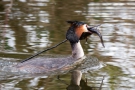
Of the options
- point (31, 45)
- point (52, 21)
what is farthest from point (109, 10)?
point (31, 45)

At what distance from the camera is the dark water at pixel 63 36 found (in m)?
7.72

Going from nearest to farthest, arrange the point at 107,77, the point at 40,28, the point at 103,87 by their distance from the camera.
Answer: the point at 103,87 → the point at 107,77 → the point at 40,28

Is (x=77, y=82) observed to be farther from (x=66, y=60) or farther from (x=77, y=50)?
(x=77, y=50)

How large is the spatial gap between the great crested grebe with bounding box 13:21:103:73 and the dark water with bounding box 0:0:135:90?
0.17 meters

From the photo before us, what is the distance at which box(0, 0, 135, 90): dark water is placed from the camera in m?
7.72

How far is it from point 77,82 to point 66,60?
72 cm

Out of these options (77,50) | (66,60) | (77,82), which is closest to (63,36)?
(77,50)

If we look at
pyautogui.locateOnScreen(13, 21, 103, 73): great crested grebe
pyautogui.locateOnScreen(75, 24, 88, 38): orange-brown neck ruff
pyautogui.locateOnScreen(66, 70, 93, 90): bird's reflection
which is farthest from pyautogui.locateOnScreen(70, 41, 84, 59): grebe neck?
pyautogui.locateOnScreen(66, 70, 93, 90): bird's reflection

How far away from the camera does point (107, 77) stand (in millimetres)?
7879

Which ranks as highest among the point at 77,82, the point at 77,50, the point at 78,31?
the point at 78,31

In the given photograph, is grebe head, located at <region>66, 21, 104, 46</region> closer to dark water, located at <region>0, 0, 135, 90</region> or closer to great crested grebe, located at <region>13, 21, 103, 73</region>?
great crested grebe, located at <region>13, 21, 103, 73</region>

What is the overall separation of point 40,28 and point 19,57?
2.34 metres

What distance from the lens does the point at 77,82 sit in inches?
308

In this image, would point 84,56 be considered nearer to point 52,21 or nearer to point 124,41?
point 124,41
